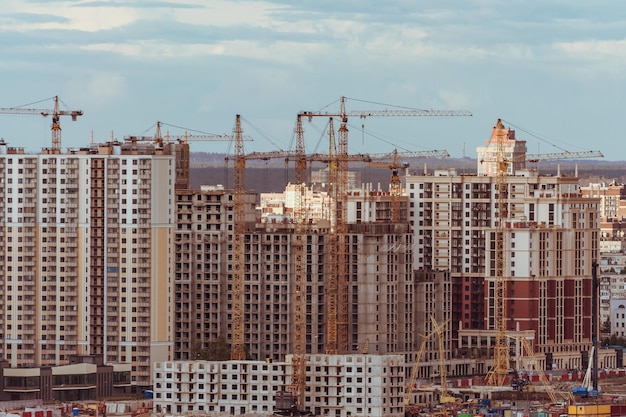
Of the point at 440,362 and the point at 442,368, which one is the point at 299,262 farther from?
the point at 440,362

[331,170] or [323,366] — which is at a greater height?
[331,170]

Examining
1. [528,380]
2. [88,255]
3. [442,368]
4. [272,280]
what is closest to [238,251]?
[272,280]

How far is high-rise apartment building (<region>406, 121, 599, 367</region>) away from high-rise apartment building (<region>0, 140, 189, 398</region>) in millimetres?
21325

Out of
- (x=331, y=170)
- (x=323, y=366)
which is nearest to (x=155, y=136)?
(x=331, y=170)

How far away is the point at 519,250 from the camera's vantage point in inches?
6186

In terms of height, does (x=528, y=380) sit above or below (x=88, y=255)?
below

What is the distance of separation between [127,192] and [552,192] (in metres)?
27.7

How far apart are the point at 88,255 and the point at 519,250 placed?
85.9ft

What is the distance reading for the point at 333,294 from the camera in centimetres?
14525

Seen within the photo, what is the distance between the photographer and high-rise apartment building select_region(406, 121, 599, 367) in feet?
516

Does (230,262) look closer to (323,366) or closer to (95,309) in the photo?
(95,309)

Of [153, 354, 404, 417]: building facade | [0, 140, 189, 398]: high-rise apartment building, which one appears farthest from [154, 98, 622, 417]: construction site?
[0, 140, 189, 398]: high-rise apartment building

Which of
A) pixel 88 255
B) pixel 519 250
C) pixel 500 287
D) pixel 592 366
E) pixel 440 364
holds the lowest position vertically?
pixel 592 366

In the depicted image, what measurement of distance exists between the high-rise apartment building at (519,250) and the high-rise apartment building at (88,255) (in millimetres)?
21325
